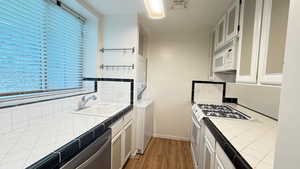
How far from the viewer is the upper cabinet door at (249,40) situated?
3.50 feet

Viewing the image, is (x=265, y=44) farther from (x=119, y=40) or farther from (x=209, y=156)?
(x=119, y=40)

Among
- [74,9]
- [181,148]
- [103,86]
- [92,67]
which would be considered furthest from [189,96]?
[74,9]

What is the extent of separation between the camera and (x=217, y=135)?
3.22ft

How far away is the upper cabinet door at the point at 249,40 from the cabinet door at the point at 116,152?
4.86 ft

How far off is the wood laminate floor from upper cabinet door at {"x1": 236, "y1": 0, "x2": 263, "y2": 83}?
5.15ft

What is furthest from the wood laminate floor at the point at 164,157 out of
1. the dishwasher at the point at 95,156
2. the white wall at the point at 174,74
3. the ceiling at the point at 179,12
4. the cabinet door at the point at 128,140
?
the ceiling at the point at 179,12

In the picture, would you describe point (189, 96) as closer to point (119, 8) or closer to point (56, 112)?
point (119, 8)

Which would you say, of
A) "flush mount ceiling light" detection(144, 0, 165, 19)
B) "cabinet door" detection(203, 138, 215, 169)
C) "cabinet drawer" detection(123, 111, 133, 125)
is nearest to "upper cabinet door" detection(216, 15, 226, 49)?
"flush mount ceiling light" detection(144, 0, 165, 19)

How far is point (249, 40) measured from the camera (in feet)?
3.93

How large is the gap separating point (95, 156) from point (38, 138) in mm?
409

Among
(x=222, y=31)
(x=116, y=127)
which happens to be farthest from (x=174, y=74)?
(x=116, y=127)

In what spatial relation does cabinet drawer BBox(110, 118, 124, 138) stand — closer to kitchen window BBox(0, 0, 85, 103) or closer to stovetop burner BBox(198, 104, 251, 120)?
kitchen window BBox(0, 0, 85, 103)

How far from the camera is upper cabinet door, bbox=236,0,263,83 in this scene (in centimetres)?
107

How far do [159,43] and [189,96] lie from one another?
4.33 feet
